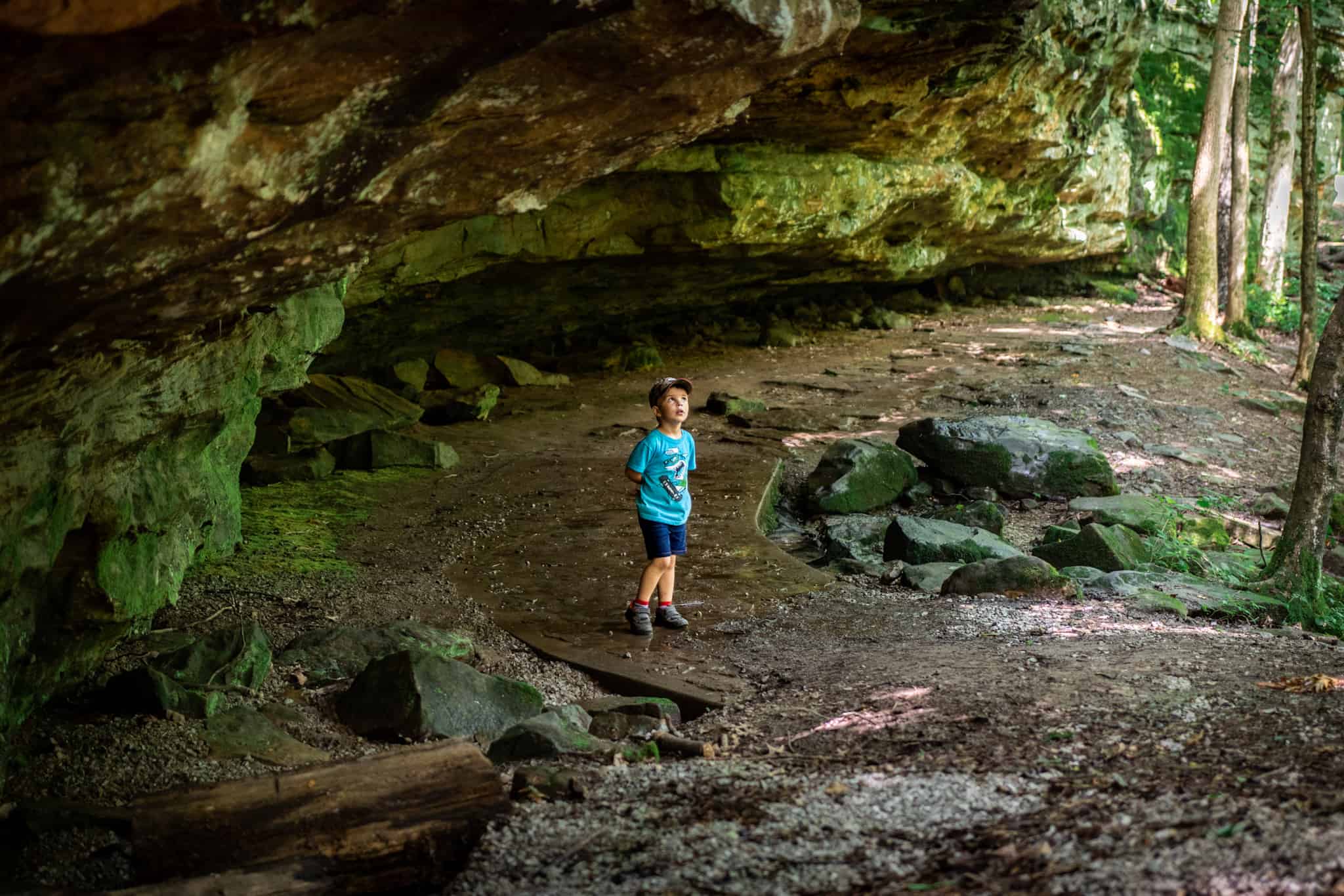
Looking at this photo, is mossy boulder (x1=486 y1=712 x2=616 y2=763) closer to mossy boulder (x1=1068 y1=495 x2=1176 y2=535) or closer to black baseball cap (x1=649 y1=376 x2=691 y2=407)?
black baseball cap (x1=649 y1=376 x2=691 y2=407)

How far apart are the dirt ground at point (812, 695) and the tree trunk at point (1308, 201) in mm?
4692

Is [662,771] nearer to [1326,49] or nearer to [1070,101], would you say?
[1070,101]

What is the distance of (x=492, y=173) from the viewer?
4.12m

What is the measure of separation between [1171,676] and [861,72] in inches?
285

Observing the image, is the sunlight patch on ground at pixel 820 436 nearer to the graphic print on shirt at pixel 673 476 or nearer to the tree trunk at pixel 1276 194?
the graphic print on shirt at pixel 673 476

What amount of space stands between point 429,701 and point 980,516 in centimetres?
593

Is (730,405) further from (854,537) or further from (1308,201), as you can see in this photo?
(1308,201)

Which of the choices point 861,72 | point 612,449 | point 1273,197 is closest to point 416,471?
point 612,449

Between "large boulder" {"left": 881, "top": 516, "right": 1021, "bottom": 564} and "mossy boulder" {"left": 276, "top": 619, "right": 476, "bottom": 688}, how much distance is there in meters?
3.60

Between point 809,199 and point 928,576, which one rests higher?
point 809,199

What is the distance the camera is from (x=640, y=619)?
632 centimetres

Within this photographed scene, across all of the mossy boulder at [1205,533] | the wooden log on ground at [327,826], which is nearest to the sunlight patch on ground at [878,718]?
the wooden log on ground at [327,826]

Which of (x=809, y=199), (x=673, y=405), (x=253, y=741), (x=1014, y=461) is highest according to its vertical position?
(x=809, y=199)

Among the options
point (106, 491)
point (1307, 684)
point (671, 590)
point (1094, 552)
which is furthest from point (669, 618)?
point (1094, 552)
